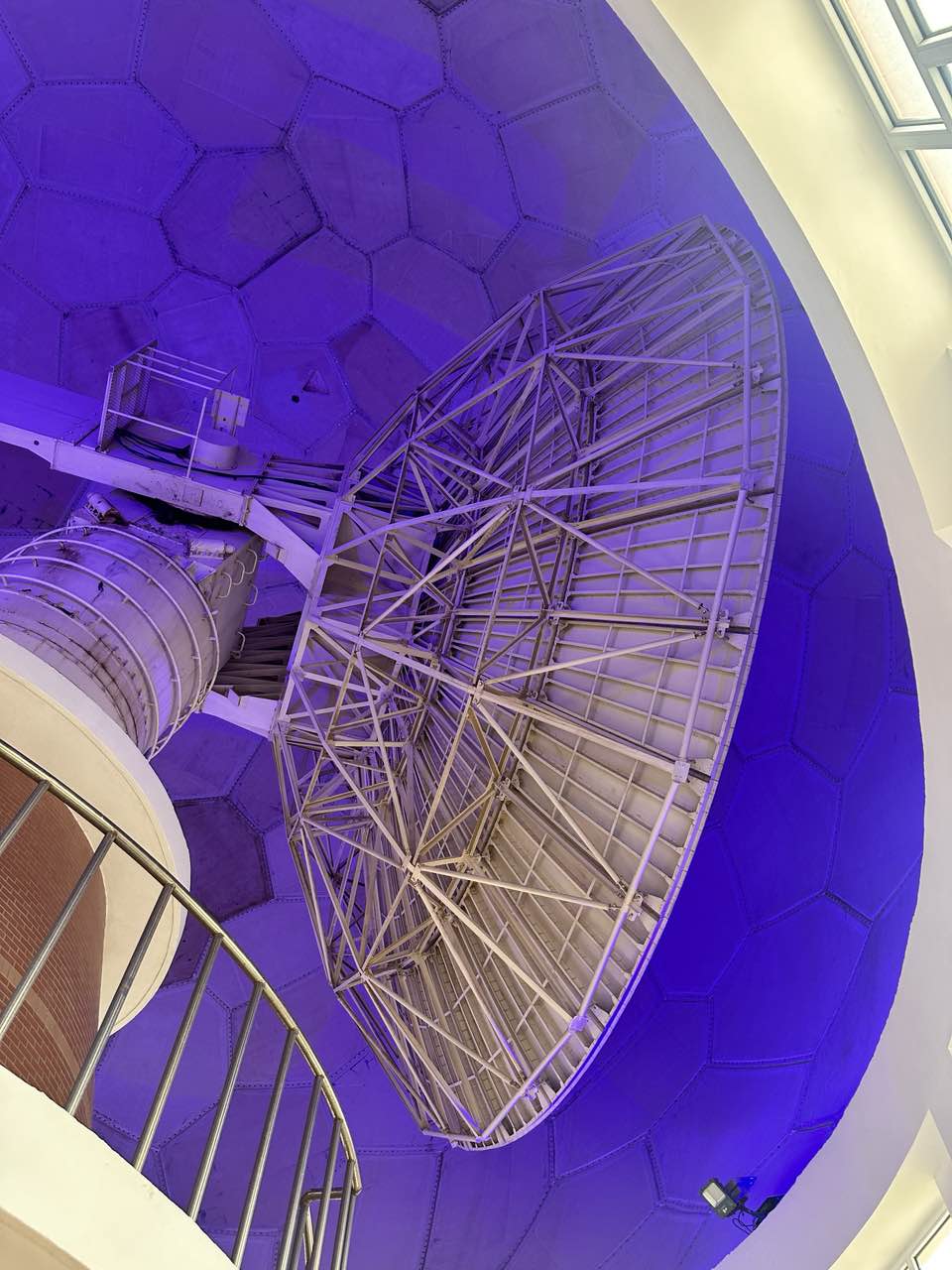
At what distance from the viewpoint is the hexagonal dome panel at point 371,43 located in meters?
21.6

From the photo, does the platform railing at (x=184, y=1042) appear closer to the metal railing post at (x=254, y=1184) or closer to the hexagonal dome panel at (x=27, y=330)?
the metal railing post at (x=254, y=1184)

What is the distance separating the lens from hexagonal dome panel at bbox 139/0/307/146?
21.9 m

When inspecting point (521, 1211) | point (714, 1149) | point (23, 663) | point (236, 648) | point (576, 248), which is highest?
point (576, 248)

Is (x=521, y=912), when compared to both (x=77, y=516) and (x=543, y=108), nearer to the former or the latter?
(x=77, y=516)

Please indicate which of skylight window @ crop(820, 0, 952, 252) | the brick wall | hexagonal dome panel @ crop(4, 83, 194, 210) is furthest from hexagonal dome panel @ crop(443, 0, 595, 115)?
the brick wall

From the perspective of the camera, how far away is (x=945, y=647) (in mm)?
9117

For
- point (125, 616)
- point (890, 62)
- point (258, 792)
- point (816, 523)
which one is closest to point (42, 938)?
point (125, 616)

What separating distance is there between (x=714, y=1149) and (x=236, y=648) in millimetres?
15271

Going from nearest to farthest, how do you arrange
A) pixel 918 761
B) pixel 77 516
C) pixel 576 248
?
pixel 77 516 → pixel 918 761 → pixel 576 248

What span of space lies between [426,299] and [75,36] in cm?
911

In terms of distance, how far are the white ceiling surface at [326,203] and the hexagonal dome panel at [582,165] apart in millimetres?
47

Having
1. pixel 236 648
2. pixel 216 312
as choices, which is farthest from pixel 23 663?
pixel 216 312

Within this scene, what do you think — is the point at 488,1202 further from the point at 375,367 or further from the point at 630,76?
the point at 630,76

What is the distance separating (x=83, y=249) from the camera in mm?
24297
